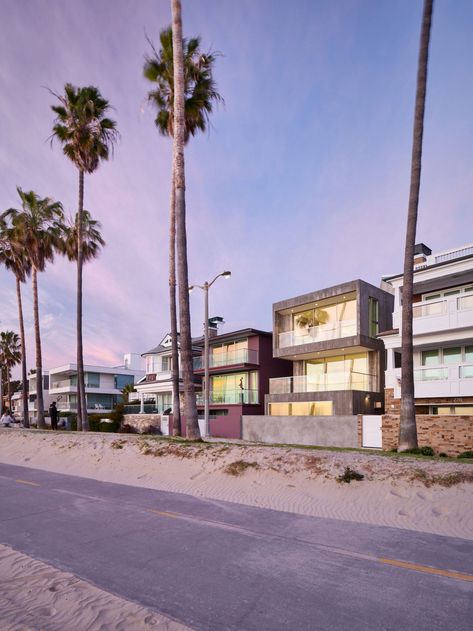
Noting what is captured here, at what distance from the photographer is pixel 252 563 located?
577cm

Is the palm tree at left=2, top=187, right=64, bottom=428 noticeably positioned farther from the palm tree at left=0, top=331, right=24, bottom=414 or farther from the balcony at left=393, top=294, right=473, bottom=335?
the palm tree at left=0, top=331, right=24, bottom=414

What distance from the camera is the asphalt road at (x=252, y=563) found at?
14.3 ft

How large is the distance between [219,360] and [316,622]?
33.6 m

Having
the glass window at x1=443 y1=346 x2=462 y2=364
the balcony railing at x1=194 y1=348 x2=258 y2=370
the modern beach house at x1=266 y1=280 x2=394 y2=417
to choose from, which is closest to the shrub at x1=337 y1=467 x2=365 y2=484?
the modern beach house at x1=266 y1=280 x2=394 y2=417

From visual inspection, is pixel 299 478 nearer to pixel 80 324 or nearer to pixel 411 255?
pixel 411 255

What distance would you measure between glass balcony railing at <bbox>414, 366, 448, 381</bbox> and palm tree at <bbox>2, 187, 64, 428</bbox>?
84.0ft

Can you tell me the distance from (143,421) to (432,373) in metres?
23.4

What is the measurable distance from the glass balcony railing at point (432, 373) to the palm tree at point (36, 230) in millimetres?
→ 25605

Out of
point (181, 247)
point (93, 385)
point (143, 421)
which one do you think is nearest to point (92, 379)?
point (93, 385)

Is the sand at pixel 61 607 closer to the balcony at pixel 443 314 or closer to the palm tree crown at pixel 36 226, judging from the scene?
the balcony at pixel 443 314

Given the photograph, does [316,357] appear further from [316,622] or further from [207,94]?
[316,622]

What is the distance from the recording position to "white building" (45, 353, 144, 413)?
66.8m

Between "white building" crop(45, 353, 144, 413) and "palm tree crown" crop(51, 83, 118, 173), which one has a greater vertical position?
"palm tree crown" crop(51, 83, 118, 173)

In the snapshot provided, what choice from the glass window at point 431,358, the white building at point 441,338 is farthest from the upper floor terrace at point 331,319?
the glass window at point 431,358
